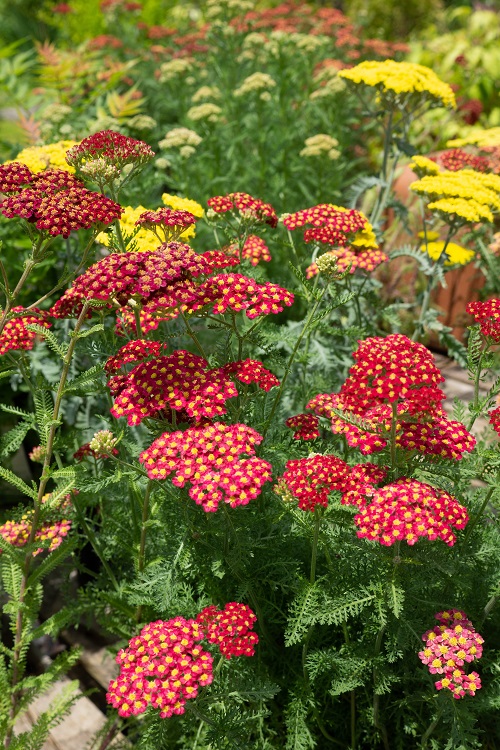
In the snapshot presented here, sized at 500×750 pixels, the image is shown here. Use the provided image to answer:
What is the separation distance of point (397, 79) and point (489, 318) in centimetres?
175

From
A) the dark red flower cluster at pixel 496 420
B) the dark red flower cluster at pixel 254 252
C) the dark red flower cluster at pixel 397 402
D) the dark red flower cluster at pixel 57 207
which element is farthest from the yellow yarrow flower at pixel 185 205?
the dark red flower cluster at pixel 496 420

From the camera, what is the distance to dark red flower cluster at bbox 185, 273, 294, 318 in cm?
193

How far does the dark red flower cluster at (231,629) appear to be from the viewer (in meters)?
1.77

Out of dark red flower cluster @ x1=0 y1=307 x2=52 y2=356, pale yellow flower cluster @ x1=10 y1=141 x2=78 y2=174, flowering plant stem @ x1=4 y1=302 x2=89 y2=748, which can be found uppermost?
pale yellow flower cluster @ x1=10 y1=141 x2=78 y2=174

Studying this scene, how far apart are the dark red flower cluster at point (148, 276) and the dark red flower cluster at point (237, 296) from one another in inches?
2.2

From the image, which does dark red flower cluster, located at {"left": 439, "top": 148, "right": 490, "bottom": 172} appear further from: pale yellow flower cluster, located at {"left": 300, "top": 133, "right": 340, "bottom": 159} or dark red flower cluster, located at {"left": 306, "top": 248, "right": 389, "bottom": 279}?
dark red flower cluster, located at {"left": 306, "top": 248, "right": 389, "bottom": 279}

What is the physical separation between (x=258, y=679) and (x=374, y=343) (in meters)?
1.02

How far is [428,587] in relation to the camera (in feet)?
6.72

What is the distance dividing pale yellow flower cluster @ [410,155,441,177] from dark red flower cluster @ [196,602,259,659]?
7.45 feet

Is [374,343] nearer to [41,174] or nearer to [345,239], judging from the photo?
[345,239]

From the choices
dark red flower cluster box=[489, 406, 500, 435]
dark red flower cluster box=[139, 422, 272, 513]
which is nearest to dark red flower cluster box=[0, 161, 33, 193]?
dark red flower cluster box=[139, 422, 272, 513]

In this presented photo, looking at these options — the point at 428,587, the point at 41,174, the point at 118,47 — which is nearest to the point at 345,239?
the point at 41,174

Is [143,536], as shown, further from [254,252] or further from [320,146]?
[320,146]

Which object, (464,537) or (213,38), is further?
(213,38)
